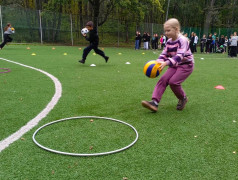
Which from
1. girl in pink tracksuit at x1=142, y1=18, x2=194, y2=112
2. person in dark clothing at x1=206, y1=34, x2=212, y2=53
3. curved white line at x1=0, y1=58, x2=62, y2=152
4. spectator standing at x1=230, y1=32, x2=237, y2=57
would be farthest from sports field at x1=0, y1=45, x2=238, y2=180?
person in dark clothing at x1=206, y1=34, x2=212, y2=53

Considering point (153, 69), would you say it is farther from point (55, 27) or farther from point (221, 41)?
point (55, 27)

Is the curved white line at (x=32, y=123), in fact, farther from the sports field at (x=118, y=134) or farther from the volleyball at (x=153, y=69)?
the volleyball at (x=153, y=69)

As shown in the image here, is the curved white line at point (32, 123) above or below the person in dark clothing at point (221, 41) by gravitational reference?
below

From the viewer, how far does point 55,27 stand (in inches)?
1061

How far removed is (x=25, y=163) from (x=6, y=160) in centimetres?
25

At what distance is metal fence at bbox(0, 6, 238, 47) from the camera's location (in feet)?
81.5

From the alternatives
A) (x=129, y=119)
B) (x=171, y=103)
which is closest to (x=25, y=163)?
(x=129, y=119)

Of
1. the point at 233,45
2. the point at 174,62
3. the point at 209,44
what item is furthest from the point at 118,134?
the point at 209,44

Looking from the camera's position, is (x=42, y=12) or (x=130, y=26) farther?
(x=130, y=26)

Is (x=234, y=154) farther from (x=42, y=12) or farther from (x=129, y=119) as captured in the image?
(x=42, y=12)

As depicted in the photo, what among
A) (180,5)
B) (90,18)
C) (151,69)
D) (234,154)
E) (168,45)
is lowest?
(234,154)

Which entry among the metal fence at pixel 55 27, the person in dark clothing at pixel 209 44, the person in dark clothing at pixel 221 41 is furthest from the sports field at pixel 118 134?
the person in dark clothing at pixel 221 41

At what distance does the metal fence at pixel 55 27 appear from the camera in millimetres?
24828

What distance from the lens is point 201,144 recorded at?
3.46 meters
